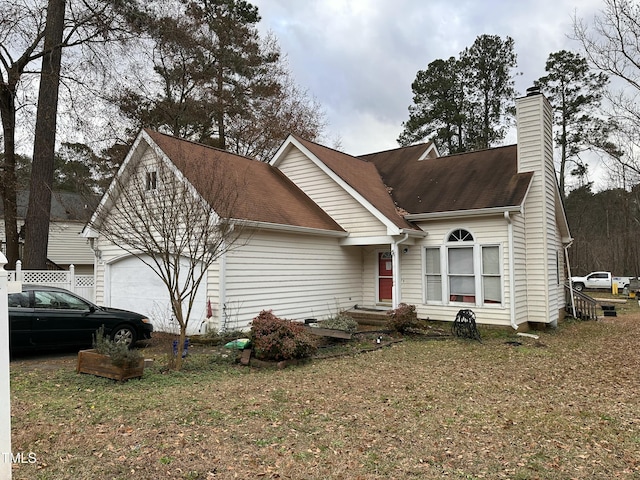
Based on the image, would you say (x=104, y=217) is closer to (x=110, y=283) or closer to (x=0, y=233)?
(x=110, y=283)

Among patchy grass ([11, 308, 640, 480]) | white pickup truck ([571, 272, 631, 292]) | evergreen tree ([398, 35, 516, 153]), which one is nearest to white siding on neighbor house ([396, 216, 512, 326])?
patchy grass ([11, 308, 640, 480])

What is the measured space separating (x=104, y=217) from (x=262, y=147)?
18.1 metres

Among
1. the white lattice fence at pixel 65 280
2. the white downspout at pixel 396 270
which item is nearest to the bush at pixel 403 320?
the white downspout at pixel 396 270

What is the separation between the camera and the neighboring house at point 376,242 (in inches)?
472

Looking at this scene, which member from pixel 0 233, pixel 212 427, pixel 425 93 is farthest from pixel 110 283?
pixel 425 93

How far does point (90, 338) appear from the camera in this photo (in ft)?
32.0

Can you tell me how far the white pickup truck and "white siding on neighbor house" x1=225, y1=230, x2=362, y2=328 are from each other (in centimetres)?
2452

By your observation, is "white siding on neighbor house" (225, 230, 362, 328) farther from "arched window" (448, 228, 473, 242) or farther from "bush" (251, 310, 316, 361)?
"arched window" (448, 228, 473, 242)

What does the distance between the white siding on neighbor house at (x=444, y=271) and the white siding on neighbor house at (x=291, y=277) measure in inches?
74.9

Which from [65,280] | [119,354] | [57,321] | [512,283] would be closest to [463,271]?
[512,283]

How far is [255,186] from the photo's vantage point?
13.7 metres

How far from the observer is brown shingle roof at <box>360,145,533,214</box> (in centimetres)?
1322

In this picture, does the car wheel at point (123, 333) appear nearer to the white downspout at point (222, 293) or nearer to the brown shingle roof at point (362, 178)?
the white downspout at point (222, 293)

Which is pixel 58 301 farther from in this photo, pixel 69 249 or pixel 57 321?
pixel 69 249
